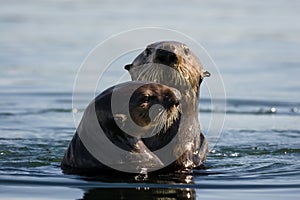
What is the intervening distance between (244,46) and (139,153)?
8401 millimetres

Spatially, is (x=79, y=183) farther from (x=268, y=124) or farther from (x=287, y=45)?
(x=287, y=45)

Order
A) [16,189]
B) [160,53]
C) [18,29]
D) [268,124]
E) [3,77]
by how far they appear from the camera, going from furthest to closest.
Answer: [18,29]
[3,77]
[268,124]
[160,53]
[16,189]

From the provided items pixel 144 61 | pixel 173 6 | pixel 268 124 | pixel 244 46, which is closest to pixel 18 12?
pixel 173 6

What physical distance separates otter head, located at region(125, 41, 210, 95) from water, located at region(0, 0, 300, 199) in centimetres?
74

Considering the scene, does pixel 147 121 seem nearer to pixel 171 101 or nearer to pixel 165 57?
pixel 171 101

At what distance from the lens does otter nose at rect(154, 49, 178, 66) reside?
6812 mm

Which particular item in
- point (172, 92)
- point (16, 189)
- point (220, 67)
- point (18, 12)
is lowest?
point (16, 189)

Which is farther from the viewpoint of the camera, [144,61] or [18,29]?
[18,29]

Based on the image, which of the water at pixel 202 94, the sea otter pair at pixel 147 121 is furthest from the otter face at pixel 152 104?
the water at pixel 202 94

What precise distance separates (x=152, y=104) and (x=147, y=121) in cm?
14

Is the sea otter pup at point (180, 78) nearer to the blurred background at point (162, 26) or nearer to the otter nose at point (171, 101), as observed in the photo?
the otter nose at point (171, 101)

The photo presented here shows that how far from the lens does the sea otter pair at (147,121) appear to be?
6262mm

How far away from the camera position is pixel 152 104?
6277mm

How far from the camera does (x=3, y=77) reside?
39.7 feet
